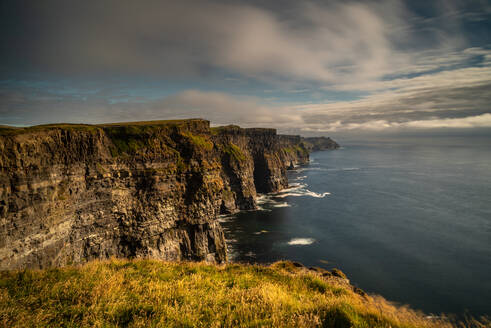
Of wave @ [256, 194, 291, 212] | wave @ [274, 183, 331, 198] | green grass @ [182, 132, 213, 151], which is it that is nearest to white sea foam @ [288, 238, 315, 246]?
wave @ [256, 194, 291, 212]

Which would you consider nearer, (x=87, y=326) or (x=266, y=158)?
(x=87, y=326)

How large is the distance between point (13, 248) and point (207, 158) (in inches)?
1323

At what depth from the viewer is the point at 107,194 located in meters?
37.1

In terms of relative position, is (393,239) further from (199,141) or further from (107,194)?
(107,194)

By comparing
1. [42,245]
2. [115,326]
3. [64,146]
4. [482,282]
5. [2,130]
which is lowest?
[482,282]

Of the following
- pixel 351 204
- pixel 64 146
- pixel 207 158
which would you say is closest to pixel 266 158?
pixel 351 204

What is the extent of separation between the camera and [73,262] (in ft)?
101

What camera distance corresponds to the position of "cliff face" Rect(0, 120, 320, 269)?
2533cm

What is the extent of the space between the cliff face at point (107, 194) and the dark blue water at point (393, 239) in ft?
62.2

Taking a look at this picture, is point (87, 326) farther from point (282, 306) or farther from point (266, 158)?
point (266, 158)

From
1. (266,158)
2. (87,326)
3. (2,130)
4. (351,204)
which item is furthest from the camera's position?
(266,158)

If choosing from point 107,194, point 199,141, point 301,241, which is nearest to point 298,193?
point 301,241

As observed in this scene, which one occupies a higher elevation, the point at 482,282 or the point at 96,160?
the point at 96,160

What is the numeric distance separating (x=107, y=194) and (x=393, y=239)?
70429 millimetres
